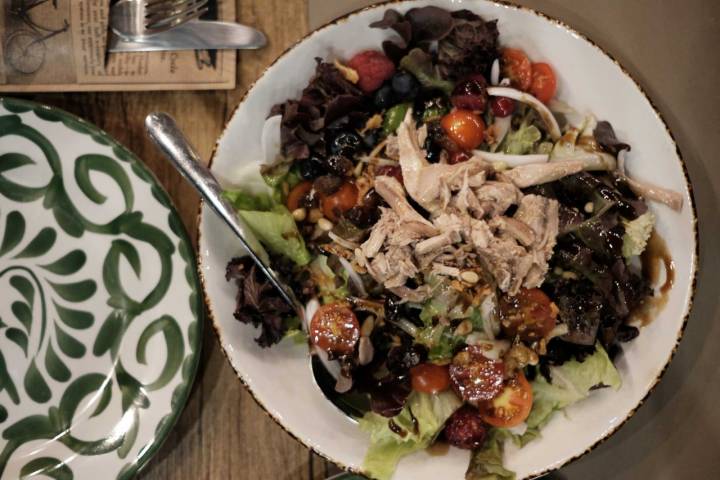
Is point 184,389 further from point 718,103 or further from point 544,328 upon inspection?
point 718,103

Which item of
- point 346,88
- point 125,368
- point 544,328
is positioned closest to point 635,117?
point 544,328

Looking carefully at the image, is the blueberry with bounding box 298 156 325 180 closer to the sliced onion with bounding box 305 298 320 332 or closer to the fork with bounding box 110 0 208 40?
the sliced onion with bounding box 305 298 320 332

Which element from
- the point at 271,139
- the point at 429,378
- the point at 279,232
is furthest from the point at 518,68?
the point at 429,378

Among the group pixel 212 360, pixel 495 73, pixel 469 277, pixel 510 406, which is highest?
pixel 495 73

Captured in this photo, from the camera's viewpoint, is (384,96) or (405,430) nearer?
(405,430)

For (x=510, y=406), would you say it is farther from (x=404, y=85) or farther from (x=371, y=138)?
(x=404, y=85)

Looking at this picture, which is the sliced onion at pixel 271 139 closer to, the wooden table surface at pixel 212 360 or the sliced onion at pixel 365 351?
the wooden table surface at pixel 212 360
